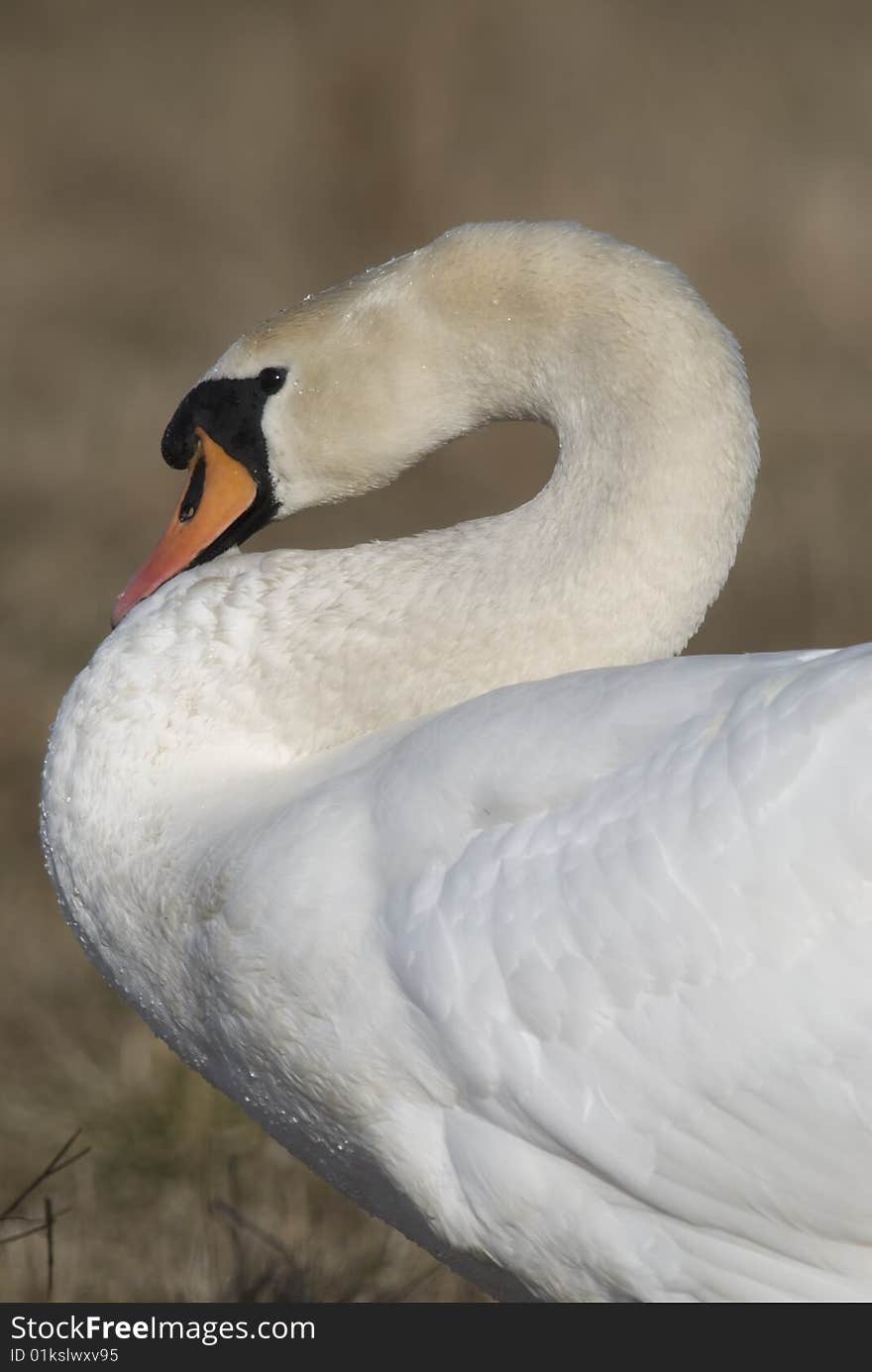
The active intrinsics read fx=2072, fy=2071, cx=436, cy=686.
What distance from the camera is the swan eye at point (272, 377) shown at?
2453 mm

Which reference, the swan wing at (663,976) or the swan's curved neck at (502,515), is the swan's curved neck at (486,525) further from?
the swan wing at (663,976)

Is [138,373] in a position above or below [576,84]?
below

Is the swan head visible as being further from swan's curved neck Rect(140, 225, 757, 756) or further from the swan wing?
the swan wing

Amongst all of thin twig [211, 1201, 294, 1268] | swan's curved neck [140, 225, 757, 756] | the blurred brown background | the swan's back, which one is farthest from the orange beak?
the blurred brown background

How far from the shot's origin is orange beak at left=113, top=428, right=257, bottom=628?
2480 mm

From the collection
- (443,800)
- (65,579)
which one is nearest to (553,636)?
(443,800)

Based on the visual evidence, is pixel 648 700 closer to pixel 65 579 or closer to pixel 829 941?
pixel 829 941

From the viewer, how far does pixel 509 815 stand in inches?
77.9

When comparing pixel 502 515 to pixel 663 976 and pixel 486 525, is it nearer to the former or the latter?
pixel 486 525

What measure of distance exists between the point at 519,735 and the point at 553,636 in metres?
0.25

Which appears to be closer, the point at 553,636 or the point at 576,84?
the point at 553,636

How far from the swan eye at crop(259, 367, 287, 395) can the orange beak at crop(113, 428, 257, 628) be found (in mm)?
95

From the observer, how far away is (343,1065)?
1997 mm

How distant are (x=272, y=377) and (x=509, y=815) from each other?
73cm
